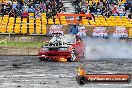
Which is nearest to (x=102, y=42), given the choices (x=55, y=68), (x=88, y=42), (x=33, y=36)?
(x=88, y=42)

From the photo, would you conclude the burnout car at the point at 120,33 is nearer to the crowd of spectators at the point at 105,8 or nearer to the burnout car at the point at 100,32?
the burnout car at the point at 100,32

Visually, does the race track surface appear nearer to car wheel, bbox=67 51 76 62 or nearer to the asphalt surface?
the asphalt surface

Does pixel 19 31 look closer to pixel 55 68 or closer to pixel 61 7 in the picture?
pixel 61 7

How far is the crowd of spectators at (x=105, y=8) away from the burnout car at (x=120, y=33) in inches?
165

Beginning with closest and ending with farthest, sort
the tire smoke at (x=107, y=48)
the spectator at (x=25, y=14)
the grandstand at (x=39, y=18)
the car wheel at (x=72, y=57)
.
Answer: the car wheel at (x=72, y=57), the tire smoke at (x=107, y=48), the grandstand at (x=39, y=18), the spectator at (x=25, y=14)

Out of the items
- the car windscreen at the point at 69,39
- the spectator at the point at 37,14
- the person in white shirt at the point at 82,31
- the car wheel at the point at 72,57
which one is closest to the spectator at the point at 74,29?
the person in white shirt at the point at 82,31

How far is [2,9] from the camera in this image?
33906 millimetres

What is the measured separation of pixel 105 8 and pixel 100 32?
549 centimetres

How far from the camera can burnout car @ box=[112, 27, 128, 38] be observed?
1226 inches

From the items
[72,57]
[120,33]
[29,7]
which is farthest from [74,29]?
[72,57]

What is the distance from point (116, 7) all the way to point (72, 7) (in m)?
4.11

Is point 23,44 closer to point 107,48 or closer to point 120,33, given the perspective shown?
point 107,48

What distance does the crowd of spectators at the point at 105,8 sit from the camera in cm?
3587

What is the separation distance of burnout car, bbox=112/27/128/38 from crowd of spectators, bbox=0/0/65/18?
5.55m
